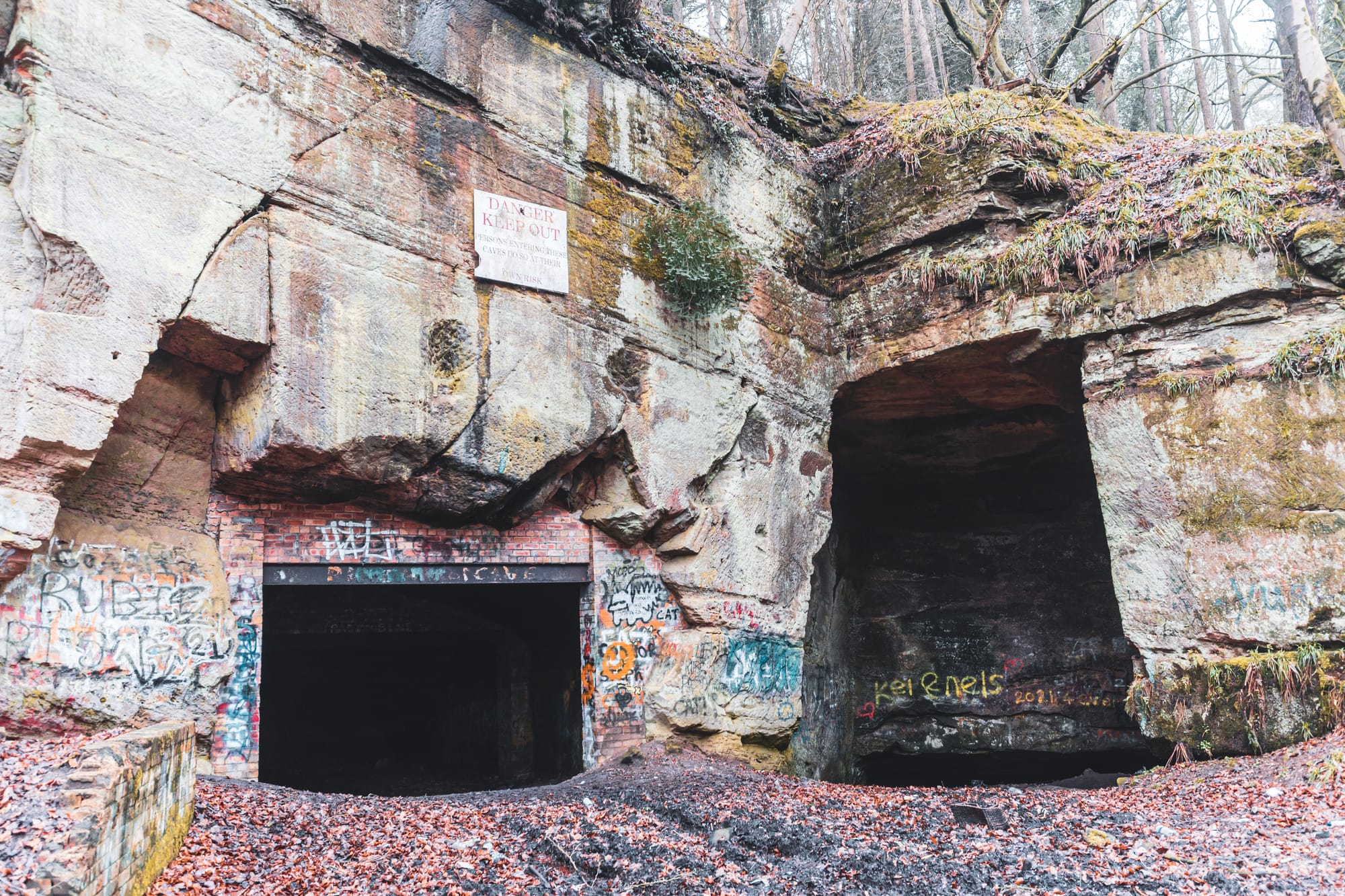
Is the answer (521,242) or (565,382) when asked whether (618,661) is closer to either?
(565,382)

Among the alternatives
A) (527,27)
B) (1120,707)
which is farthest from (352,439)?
(1120,707)

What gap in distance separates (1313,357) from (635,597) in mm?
6326

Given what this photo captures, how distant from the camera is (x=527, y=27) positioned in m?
7.84

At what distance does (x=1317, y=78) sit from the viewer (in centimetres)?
801

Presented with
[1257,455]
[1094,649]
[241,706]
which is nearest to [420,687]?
[241,706]

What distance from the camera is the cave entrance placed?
11.8m

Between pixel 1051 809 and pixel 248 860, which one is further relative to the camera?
pixel 1051 809

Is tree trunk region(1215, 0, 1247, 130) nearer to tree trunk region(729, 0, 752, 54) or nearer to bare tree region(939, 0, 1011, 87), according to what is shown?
bare tree region(939, 0, 1011, 87)

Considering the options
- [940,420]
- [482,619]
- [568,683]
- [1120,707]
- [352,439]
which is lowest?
[1120,707]

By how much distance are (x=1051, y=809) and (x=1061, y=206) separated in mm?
6028

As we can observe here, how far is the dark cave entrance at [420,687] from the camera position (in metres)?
10.0

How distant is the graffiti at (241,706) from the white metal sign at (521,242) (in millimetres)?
3247

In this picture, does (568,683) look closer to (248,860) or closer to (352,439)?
(352,439)

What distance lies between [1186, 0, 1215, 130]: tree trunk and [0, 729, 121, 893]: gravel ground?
1761 centimetres
